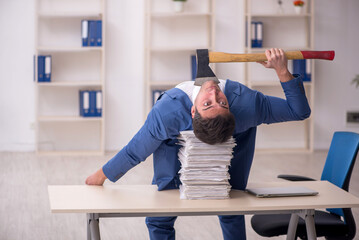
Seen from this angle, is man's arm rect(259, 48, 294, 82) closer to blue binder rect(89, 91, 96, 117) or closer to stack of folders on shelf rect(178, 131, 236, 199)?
stack of folders on shelf rect(178, 131, 236, 199)

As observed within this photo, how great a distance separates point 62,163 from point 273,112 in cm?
383

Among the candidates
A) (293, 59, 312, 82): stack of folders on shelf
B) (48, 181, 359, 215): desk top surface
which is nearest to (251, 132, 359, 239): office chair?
(48, 181, 359, 215): desk top surface

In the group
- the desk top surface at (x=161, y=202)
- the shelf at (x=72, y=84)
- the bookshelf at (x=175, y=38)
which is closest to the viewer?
the desk top surface at (x=161, y=202)

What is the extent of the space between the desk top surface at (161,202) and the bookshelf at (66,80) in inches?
159

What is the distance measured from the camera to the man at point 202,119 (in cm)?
188

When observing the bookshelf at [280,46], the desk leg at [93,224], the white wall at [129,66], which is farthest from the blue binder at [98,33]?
the desk leg at [93,224]

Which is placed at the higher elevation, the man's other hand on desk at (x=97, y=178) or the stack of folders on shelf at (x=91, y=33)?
the stack of folders on shelf at (x=91, y=33)

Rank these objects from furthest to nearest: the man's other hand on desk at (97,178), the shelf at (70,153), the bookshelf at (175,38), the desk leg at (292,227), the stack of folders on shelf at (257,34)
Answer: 1. the bookshelf at (175,38)
2. the stack of folders on shelf at (257,34)
3. the shelf at (70,153)
4. the desk leg at (292,227)
5. the man's other hand on desk at (97,178)

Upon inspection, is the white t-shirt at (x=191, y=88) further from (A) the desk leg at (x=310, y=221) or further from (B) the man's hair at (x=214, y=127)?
(A) the desk leg at (x=310, y=221)

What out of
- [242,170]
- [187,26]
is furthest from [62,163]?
[242,170]

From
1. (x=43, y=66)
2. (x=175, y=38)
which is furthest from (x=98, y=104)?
(x=175, y=38)

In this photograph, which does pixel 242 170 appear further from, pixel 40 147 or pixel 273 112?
pixel 40 147

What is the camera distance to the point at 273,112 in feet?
6.85

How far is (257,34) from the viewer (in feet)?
20.1
